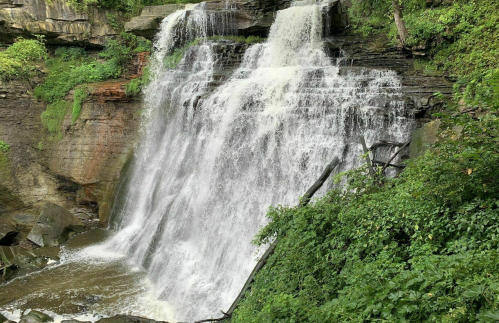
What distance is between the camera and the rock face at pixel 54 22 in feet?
56.7

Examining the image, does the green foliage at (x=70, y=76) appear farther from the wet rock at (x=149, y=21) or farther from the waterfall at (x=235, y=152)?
the waterfall at (x=235, y=152)

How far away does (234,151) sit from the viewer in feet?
36.1

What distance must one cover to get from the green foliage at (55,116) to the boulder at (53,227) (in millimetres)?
4269

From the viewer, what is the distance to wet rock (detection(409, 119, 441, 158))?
7.35 m

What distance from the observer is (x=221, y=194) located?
1055 cm

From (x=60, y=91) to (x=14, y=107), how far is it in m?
2.20

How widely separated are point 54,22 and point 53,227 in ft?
36.3

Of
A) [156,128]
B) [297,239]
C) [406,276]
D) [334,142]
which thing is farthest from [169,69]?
[406,276]

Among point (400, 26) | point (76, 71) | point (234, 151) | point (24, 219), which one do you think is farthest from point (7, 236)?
point (400, 26)

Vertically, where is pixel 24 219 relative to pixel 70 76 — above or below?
below

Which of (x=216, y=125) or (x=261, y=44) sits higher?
(x=261, y=44)

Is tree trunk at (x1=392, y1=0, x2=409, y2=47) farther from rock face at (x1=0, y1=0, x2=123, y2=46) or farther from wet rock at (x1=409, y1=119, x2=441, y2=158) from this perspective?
rock face at (x1=0, y1=0, x2=123, y2=46)

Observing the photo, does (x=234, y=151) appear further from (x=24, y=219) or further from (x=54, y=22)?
(x=54, y=22)

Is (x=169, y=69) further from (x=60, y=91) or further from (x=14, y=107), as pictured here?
(x=14, y=107)
